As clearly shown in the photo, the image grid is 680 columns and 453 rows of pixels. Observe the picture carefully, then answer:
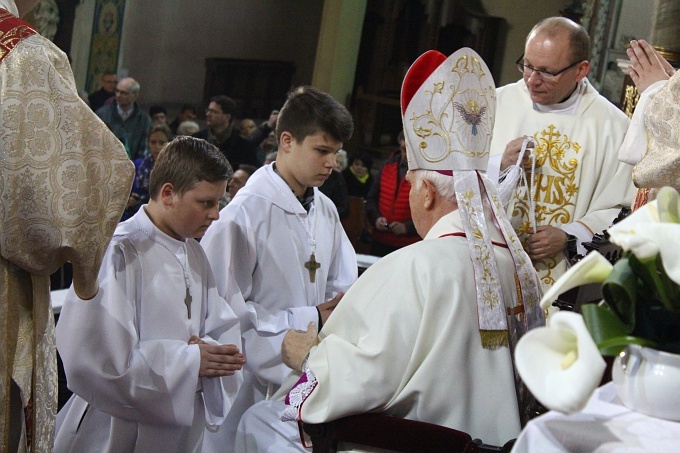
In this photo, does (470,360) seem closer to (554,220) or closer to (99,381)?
(99,381)

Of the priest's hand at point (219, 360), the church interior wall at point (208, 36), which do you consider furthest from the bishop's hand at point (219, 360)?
the church interior wall at point (208, 36)

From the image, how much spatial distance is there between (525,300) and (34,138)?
150 cm

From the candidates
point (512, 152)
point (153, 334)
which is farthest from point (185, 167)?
point (512, 152)

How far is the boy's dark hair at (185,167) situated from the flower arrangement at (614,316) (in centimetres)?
188

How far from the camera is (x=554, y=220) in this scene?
4211 mm

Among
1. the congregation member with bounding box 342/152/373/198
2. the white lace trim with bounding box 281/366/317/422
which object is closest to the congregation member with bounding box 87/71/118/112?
the congregation member with bounding box 342/152/373/198

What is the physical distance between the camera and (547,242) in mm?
3938


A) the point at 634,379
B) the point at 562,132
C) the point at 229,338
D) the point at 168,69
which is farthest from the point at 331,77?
the point at 634,379

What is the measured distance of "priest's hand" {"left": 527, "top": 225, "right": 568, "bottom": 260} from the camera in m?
3.94

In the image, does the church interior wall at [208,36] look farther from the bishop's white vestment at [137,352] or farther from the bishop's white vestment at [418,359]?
the bishop's white vestment at [418,359]

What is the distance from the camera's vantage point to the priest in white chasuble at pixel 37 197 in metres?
2.38

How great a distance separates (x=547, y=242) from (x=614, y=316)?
7.87 ft

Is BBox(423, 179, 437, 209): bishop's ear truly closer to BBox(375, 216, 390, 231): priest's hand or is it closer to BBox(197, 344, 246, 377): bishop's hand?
BBox(197, 344, 246, 377): bishop's hand

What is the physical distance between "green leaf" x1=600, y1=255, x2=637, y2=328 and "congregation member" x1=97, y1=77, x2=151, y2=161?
7548mm
